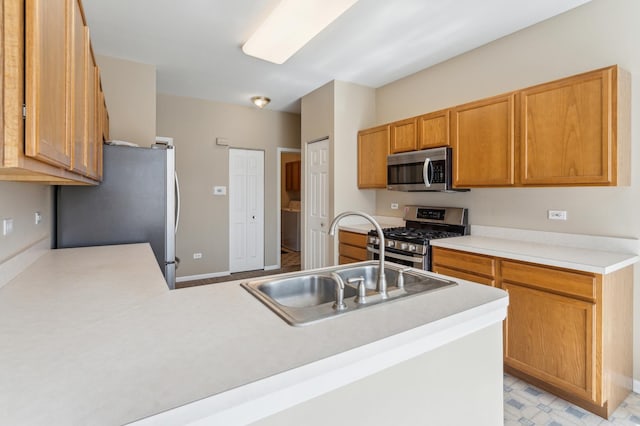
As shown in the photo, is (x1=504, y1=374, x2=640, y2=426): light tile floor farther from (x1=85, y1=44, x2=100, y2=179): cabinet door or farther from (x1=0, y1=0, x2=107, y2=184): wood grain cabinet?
(x1=85, y1=44, x2=100, y2=179): cabinet door

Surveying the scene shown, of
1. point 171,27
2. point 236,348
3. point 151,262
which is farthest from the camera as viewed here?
point 171,27

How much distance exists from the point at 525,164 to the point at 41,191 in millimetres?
3447

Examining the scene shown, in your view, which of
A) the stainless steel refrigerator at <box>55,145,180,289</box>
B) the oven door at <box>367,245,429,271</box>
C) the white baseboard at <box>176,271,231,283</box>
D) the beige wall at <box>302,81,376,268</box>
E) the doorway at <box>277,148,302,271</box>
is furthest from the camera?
the doorway at <box>277,148,302,271</box>

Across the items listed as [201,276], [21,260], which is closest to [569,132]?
[21,260]

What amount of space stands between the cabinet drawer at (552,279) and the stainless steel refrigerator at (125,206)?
2644 millimetres

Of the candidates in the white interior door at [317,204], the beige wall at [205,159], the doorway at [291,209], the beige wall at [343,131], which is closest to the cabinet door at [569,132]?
the beige wall at [343,131]

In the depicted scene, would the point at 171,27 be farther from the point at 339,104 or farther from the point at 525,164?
the point at 525,164

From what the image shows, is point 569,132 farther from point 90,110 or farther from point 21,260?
point 21,260

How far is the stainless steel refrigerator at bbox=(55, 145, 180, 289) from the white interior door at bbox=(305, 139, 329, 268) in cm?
203

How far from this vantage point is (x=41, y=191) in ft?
6.88

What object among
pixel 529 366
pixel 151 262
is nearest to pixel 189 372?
pixel 151 262

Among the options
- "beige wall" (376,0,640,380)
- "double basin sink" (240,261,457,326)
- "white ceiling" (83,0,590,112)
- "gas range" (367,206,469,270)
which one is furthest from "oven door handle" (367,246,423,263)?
"white ceiling" (83,0,590,112)

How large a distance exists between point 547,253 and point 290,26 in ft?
8.56

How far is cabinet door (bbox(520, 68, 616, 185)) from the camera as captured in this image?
2.01 metres
